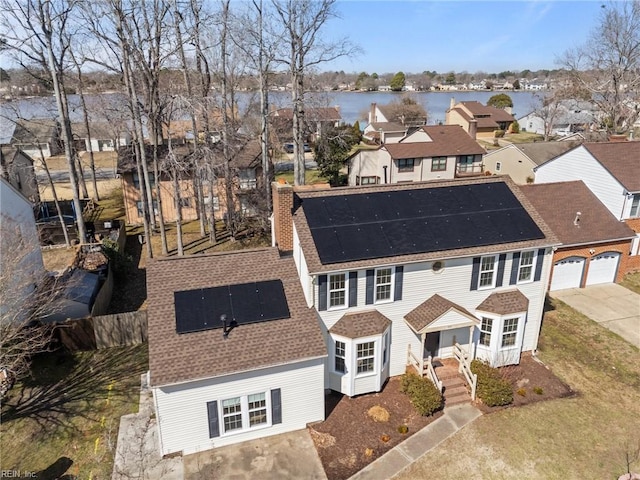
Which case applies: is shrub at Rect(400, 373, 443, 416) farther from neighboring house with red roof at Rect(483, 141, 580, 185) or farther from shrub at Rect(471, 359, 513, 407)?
neighboring house with red roof at Rect(483, 141, 580, 185)

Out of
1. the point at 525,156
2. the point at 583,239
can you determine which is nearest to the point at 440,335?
the point at 583,239

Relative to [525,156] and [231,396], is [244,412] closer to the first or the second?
[231,396]

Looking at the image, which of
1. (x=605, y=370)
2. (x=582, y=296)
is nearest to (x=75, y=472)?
(x=605, y=370)

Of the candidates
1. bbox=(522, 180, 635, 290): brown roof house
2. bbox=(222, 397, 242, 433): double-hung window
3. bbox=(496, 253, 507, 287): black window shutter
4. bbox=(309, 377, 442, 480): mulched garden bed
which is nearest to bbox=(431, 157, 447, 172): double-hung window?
bbox=(522, 180, 635, 290): brown roof house

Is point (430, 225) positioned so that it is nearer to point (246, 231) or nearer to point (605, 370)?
point (605, 370)

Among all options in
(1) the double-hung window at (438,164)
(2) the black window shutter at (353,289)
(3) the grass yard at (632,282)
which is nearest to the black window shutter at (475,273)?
(2) the black window shutter at (353,289)
